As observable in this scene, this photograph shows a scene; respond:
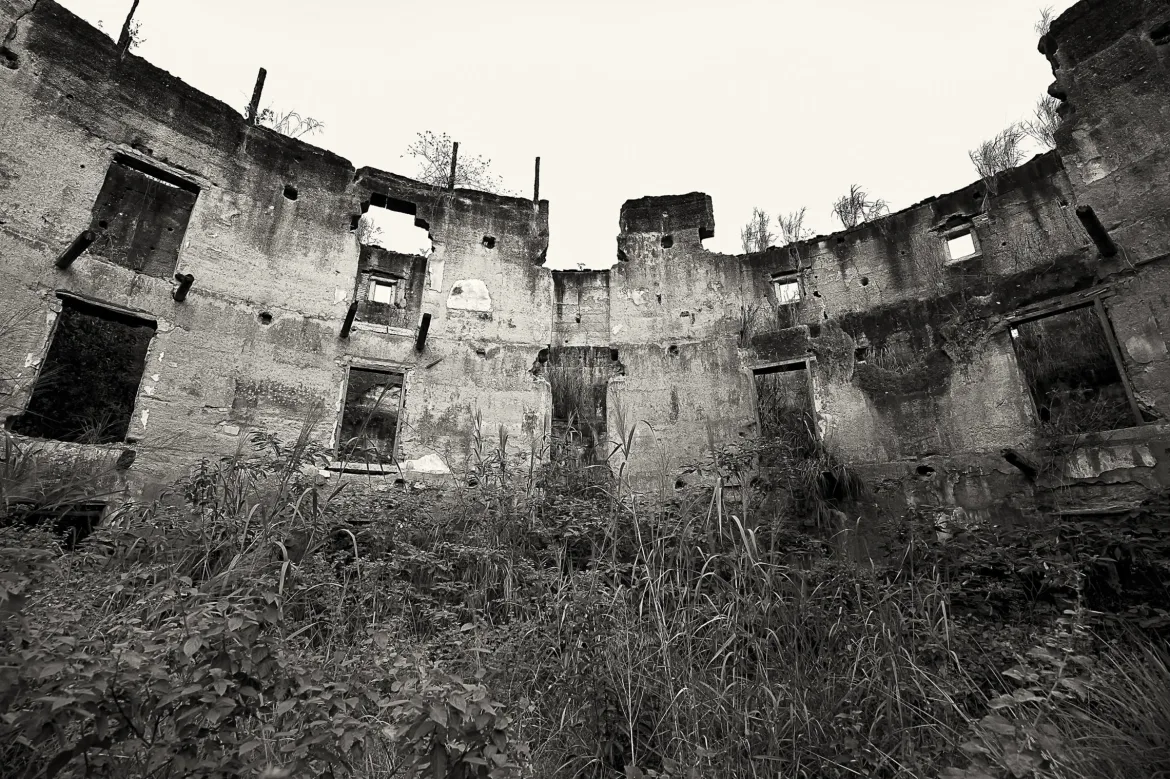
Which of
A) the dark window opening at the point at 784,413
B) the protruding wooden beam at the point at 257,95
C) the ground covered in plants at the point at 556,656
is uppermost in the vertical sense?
the protruding wooden beam at the point at 257,95

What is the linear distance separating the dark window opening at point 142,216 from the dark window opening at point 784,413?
29.1 feet

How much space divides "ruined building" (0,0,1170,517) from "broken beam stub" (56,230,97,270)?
2 cm

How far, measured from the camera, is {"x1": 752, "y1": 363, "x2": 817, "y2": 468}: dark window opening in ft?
26.6

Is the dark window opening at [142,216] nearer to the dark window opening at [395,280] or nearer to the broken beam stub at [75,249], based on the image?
the broken beam stub at [75,249]

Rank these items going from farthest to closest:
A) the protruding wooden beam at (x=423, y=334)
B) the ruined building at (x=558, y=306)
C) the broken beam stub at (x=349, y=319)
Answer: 1. the protruding wooden beam at (x=423, y=334)
2. the broken beam stub at (x=349, y=319)
3. the ruined building at (x=558, y=306)

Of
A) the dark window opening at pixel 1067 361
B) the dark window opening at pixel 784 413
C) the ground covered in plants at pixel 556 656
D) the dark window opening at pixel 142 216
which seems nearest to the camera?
the ground covered in plants at pixel 556 656

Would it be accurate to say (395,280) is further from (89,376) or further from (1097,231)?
(1097,231)

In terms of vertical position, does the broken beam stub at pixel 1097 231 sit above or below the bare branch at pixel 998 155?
below

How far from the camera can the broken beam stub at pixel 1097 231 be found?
6879mm

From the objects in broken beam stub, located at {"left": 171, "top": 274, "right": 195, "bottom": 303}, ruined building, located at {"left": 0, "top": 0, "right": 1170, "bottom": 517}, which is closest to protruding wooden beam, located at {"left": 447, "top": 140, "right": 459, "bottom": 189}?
ruined building, located at {"left": 0, "top": 0, "right": 1170, "bottom": 517}

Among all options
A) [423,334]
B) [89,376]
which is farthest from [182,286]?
[89,376]

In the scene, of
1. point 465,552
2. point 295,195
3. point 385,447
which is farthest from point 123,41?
point 465,552

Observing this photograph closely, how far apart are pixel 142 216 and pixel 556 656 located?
29.2 ft

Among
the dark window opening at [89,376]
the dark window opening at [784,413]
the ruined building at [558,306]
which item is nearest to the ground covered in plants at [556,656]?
the ruined building at [558,306]
